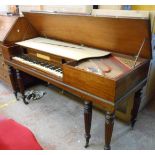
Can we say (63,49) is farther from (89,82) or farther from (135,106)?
(135,106)

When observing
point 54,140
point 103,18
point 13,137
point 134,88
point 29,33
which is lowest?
point 54,140

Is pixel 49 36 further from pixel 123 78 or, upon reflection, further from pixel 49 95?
pixel 123 78

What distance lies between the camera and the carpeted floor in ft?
6.32

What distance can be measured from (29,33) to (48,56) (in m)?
0.70

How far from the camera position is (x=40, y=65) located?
2.05 metres

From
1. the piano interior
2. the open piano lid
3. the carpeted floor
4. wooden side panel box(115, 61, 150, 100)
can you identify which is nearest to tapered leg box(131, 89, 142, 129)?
the piano interior

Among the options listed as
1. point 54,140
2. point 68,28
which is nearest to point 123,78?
point 68,28

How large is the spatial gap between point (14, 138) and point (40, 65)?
0.99 metres

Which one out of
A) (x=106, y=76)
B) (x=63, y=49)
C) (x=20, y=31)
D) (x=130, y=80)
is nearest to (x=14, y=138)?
(x=106, y=76)

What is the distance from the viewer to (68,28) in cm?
199

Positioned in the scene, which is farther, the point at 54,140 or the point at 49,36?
the point at 49,36

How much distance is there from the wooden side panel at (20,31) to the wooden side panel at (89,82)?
1107 mm

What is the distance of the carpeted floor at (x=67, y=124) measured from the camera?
193cm

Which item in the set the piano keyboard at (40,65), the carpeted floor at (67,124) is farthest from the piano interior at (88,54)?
the carpeted floor at (67,124)
